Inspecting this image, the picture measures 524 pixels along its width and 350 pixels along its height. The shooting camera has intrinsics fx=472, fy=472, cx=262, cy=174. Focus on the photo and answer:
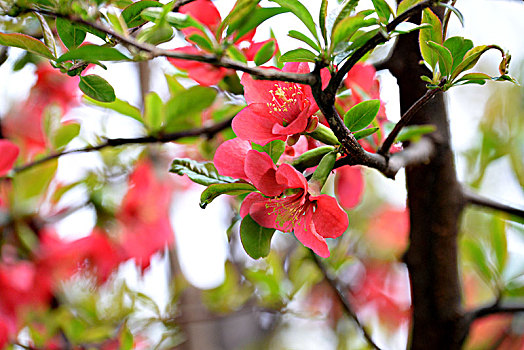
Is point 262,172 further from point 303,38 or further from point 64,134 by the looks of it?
point 64,134

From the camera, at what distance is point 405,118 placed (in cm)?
36

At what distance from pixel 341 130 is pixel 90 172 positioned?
0.85m

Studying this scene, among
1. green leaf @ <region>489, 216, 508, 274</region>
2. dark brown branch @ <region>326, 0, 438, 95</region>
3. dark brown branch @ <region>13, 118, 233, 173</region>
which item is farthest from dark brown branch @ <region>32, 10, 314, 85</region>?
green leaf @ <region>489, 216, 508, 274</region>

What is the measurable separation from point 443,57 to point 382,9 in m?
0.06

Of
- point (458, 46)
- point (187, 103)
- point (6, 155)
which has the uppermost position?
point (458, 46)

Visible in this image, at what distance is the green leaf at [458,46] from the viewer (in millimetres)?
337

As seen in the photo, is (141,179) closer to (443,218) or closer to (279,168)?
(443,218)

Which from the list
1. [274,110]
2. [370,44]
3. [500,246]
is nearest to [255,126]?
[274,110]

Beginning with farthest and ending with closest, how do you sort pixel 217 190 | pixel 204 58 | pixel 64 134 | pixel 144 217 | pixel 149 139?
pixel 144 217
pixel 64 134
pixel 149 139
pixel 217 190
pixel 204 58

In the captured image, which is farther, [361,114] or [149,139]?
[149,139]

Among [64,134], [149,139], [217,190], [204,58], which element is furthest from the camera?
[64,134]

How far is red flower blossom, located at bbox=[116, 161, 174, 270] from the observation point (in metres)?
1.06

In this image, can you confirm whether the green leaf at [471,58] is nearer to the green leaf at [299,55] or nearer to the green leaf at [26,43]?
the green leaf at [299,55]

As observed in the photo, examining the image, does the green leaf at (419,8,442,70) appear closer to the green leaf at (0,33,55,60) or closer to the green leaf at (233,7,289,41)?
the green leaf at (233,7,289,41)
